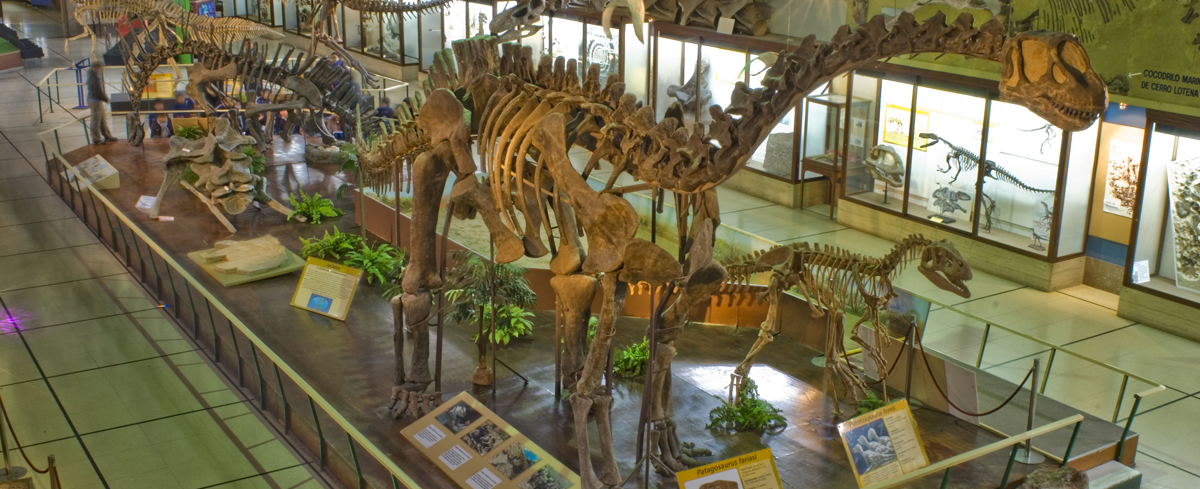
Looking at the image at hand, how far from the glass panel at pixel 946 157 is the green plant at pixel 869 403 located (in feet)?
16.2

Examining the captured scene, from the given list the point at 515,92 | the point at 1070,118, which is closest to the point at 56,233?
the point at 515,92

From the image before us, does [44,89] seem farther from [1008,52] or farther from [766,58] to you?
[1008,52]

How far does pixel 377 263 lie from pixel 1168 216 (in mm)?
7302

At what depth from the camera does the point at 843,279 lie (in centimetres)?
627

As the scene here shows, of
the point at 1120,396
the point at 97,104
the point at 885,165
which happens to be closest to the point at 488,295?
the point at 1120,396

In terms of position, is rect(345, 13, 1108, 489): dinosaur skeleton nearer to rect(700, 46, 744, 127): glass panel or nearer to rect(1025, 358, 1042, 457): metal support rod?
rect(1025, 358, 1042, 457): metal support rod

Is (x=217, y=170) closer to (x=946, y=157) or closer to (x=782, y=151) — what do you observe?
(x=782, y=151)

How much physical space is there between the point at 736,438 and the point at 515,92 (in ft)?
8.27

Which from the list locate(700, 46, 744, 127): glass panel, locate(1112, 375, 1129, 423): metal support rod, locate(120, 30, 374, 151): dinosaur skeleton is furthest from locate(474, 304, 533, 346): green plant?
locate(700, 46, 744, 127): glass panel

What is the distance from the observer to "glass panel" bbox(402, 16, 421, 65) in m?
19.7

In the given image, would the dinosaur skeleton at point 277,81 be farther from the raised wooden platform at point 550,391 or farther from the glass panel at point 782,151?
the glass panel at point 782,151

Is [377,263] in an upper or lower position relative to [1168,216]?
lower

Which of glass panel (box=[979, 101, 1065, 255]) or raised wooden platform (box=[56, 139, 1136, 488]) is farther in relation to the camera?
glass panel (box=[979, 101, 1065, 255])

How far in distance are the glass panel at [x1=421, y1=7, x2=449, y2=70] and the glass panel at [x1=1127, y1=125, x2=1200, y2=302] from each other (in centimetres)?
1347
